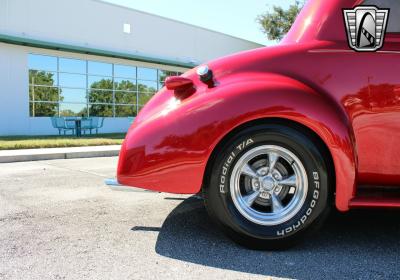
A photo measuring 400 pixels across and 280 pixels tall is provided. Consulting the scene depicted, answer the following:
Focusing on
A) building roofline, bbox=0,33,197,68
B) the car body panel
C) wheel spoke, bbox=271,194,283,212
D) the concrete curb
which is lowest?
the concrete curb

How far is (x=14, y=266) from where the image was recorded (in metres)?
2.60

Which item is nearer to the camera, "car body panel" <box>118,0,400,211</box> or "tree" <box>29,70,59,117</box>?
"car body panel" <box>118,0,400,211</box>

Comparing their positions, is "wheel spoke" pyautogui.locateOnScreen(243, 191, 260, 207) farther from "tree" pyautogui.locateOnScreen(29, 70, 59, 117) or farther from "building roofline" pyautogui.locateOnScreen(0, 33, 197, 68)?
"tree" pyautogui.locateOnScreen(29, 70, 59, 117)

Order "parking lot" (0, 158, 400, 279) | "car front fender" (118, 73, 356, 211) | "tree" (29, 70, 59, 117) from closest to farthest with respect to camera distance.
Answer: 1. "parking lot" (0, 158, 400, 279)
2. "car front fender" (118, 73, 356, 211)
3. "tree" (29, 70, 59, 117)

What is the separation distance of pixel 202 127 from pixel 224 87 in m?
0.34

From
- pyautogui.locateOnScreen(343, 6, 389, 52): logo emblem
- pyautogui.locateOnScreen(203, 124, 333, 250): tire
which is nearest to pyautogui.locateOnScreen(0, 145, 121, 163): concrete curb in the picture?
pyautogui.locateOnScreen(203, 124, 333, 250): tire

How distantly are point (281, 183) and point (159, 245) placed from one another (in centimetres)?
96

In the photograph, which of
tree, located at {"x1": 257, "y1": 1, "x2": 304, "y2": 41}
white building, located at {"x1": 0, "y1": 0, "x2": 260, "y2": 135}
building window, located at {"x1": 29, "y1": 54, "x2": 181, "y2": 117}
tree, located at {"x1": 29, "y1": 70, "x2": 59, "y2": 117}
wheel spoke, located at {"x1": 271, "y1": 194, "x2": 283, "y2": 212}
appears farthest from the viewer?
tree, located at {"x1": 257, "y1": 1, "x2": 304, "y2": 41}

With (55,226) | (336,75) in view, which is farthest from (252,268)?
(55,226)

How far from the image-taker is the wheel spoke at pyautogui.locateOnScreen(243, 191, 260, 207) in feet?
9.46

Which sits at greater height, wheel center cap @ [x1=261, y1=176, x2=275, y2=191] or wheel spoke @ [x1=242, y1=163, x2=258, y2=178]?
wheel spoke @ [x1=242, y1=163, x2=258, y2=178]

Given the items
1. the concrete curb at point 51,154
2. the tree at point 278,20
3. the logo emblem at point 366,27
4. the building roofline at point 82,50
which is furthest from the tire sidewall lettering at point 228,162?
the tree at point 278,20

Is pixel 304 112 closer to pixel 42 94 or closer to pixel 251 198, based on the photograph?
pixel 251 198

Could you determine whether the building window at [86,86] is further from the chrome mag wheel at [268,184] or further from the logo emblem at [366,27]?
the logo emblem at [366,27]
